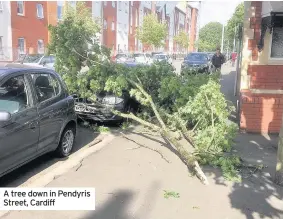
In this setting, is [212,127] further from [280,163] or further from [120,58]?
[120,58]

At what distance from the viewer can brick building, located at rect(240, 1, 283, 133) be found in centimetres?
760

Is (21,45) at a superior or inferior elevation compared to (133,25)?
inferior

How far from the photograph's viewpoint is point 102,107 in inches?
312

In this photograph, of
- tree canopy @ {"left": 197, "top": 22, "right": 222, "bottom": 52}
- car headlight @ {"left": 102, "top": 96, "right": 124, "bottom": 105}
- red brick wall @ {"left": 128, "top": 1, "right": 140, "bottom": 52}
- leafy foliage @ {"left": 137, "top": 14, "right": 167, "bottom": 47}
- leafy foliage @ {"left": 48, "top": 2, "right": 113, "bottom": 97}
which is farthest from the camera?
tree canopy @ {"left": 197, "top": 22, "right": 222, "bottom": 52}

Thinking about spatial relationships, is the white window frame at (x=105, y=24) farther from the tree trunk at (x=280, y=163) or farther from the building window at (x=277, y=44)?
the tree trunk at (x=280, y=163)

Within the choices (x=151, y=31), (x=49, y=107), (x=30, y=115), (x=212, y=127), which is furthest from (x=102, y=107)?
(x=151, y=31)

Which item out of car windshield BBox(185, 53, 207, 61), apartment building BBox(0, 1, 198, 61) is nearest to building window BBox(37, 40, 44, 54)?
apartment building BBox(0, 1, 198, 61)

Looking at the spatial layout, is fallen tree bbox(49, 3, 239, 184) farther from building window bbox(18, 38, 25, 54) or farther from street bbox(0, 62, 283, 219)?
building window bbox(18, 38, 25, 54)

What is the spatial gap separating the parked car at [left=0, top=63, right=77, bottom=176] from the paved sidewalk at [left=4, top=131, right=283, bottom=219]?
0.60 m

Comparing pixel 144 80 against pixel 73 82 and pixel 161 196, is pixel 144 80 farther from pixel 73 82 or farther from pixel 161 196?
pixel 161 196

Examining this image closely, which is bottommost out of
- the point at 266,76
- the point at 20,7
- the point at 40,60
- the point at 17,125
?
the point at 17,125

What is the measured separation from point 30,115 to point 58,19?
3095 cm

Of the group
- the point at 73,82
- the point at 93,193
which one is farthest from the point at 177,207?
the point at 73,82

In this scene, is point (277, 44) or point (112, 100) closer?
point (277, 44)
